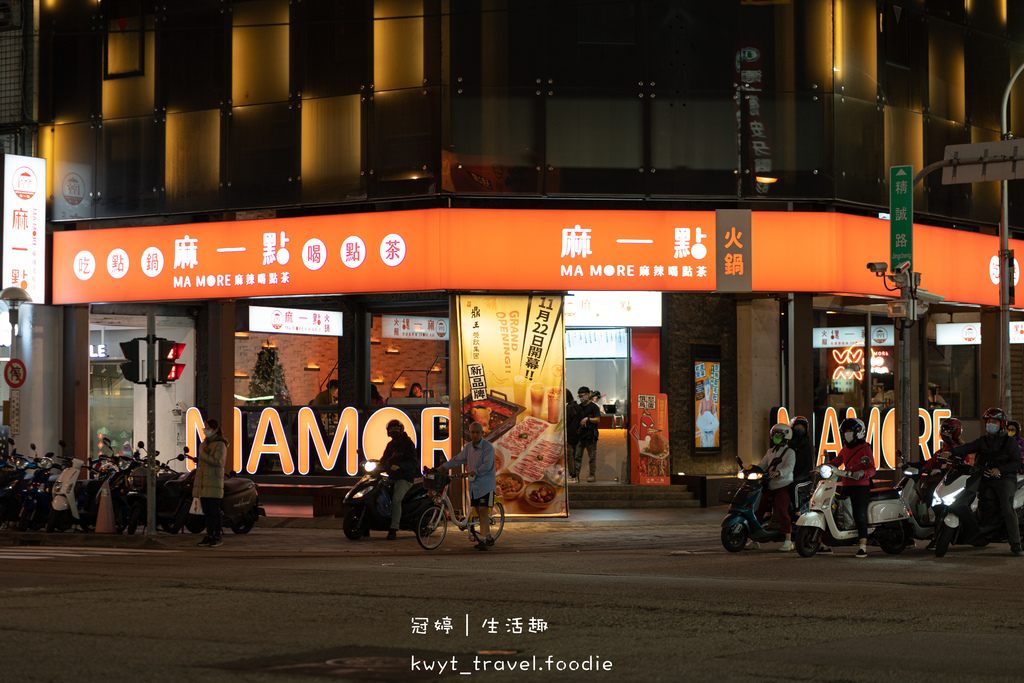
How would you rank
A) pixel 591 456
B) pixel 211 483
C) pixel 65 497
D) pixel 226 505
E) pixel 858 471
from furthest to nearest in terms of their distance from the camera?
pixel 591 456 < pixel 65 497 < pixel 226 505 < pixel 211 483 < pixel 858 471

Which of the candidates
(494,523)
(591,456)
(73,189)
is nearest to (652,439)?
(591,456)

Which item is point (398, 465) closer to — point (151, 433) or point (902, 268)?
point (151, 433)

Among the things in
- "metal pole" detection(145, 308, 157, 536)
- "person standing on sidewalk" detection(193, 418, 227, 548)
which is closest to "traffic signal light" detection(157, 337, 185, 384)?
"metal pole" detection(145, 308, 157, 536)

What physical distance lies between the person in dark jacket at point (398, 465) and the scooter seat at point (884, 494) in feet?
21.4

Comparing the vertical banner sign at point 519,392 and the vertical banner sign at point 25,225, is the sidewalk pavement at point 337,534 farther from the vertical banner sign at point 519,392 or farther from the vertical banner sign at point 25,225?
the vertical banner sign at point 25,225

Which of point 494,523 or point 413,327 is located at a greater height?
point 413,327

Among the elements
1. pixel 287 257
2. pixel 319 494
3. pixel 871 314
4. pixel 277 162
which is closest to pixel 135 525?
pixel 319 494

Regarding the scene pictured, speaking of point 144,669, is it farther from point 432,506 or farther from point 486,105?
point 486,105

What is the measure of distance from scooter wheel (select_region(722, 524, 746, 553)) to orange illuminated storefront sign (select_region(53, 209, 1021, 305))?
22.5 feet

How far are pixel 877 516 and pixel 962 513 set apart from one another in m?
1.12

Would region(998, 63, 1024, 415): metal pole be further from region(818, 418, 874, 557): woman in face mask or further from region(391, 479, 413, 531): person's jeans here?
region(391, 479, 413, 531): person's jeans

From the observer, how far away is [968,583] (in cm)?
1284

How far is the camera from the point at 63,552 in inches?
664

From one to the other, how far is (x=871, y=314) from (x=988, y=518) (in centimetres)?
1184
